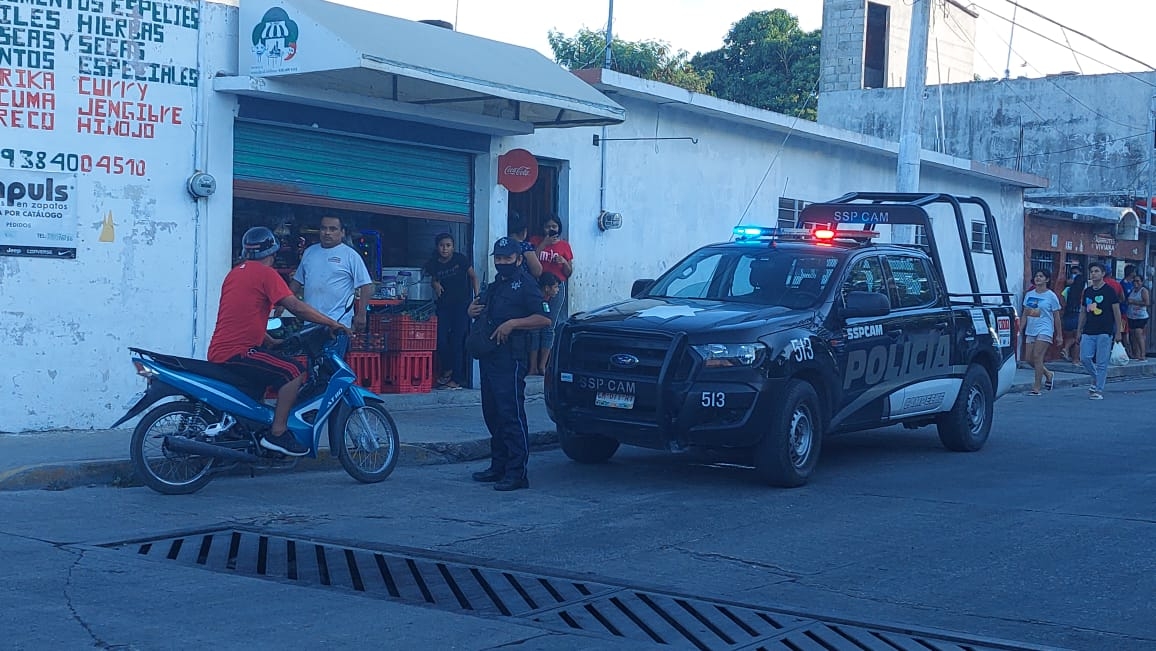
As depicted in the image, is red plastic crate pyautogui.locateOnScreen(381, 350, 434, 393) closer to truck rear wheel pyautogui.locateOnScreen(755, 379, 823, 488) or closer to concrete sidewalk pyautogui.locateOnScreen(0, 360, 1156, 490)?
concrete sidewalk pyautogui.locateOnScreen(0, 360, 1156, 490)

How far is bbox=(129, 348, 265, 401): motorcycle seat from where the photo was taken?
8.58 m

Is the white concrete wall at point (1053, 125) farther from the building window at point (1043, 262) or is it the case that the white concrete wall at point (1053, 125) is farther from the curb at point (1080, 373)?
the curb at point (1080, 373)

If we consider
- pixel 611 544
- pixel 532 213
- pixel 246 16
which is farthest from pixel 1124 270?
pixel 611 544

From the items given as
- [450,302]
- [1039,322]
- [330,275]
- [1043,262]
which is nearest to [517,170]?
[450,302]

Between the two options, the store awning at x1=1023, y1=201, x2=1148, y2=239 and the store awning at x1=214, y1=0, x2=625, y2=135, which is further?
the store awning at x1=1023, y1=201, x2=1148, y2=239

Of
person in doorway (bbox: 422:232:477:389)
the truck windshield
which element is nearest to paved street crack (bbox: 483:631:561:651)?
the truck windshield

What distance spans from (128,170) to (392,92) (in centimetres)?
277

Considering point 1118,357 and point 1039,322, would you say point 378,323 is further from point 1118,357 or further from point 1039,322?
point 1118,357

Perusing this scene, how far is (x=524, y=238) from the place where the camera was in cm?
1504

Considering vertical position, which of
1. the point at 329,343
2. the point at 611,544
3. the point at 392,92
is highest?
the point at 392,92

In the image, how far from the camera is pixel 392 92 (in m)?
12.9

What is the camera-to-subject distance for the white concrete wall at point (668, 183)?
15.9 meters

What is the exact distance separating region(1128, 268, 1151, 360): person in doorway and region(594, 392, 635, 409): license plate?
19859 mm

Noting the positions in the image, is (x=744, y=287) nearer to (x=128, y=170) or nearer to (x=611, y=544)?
(x=611, y=544)
